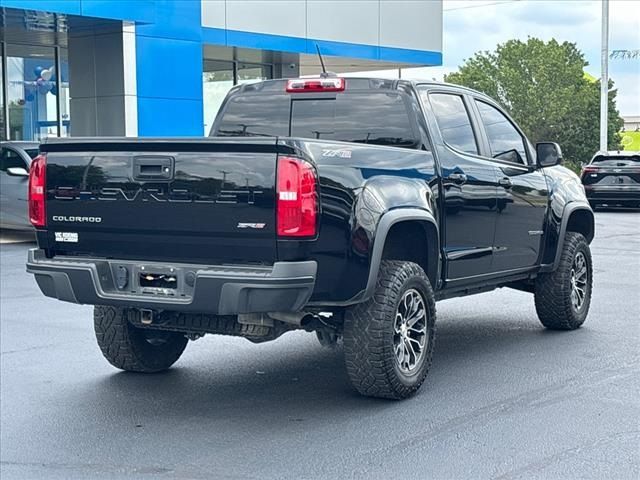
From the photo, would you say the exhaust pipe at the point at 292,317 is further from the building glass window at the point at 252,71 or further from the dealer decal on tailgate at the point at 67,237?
the building glass window at the point at 252,71

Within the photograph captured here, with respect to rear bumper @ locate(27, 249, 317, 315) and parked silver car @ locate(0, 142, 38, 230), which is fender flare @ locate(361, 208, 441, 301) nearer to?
rear bumper @ locate(27, 249, 317, 315)

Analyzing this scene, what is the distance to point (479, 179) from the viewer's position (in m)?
7.48

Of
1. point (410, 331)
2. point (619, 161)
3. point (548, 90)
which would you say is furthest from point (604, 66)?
point (548, 90)

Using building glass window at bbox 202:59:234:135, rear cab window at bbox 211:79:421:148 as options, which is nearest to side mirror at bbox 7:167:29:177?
rear cab window at bbox 211:79:421:148

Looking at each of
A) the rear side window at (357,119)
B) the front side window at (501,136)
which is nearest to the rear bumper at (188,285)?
the rear side window at (357,119)

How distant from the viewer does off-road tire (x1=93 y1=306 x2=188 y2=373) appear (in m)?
7.07

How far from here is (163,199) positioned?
5.93m

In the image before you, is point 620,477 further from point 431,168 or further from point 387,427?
point 431,168

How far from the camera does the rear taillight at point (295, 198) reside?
5.64 metres

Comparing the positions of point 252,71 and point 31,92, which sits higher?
point 252,71

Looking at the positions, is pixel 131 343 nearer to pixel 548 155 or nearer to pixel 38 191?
pixel 38 191

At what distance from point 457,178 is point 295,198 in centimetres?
188

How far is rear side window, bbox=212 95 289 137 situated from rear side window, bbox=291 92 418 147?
10 centimetres

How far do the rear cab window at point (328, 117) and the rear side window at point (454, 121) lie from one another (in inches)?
10.9
